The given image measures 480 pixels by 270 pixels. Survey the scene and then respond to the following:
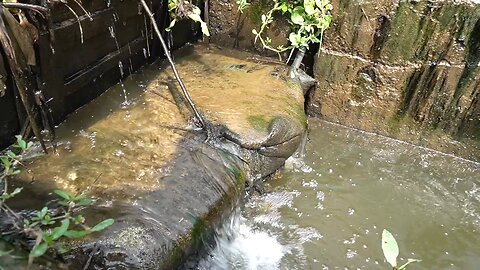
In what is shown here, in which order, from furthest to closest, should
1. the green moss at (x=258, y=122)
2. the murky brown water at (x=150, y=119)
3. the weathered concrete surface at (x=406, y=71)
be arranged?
the weathered concrete surface at (x=406, y=71) < the green moss at (x=258, y=122) < the murky brown water at (x=150, y=119)

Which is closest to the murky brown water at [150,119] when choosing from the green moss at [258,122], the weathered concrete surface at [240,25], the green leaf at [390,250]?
the green moss at [258,122]

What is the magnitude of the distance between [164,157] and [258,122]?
3.16ft

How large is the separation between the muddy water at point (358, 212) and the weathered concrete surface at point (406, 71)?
0.26 meters

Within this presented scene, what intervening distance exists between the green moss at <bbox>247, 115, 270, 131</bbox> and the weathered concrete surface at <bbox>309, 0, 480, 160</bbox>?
1.34m

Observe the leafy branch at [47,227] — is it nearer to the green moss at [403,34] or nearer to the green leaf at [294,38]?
the green leaf at [294,38]

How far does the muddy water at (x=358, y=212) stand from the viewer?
143 inches

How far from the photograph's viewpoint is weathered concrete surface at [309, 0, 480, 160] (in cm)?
457

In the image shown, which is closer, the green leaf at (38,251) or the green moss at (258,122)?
the green leaf at (38,251)

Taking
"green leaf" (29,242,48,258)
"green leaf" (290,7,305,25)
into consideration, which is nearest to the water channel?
"green leaf" (290,7,305,25)

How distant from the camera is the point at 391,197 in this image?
14.3ft

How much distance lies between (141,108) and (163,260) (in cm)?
179

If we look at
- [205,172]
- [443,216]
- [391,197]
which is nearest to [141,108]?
[205,172]

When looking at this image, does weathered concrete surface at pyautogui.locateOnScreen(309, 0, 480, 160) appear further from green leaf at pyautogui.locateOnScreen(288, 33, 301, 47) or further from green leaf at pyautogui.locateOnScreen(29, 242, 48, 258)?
green leaf at pyautogui.locateOnScreen(29, 242, 48, 258)

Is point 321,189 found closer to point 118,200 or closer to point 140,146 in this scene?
point 140,146
